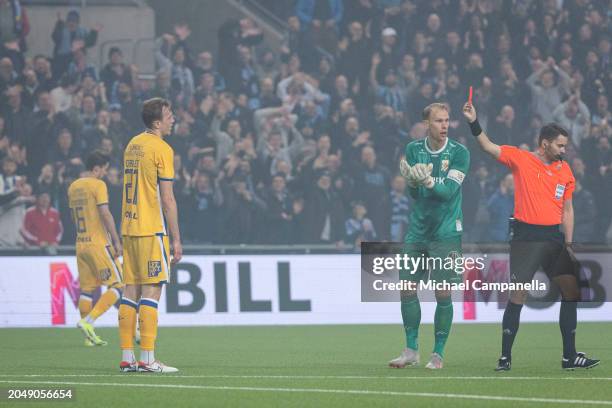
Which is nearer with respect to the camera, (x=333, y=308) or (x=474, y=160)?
(x=333, y=308)

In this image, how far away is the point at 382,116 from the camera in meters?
21.3

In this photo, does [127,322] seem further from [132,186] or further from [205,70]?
[205,70]

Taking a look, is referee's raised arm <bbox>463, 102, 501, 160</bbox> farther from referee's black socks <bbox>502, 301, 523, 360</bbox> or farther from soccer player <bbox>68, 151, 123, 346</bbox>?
soccer player <bbox>68, 151, 123, 346</bbox>

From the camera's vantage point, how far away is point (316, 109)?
2136cm

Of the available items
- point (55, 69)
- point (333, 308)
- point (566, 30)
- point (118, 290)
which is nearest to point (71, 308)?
point (118, 290)

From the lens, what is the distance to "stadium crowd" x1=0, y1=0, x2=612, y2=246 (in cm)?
1980

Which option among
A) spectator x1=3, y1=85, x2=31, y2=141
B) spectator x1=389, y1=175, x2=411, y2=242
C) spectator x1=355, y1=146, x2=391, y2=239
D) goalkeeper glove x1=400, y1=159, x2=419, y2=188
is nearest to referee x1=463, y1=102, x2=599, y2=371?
goalkeeper glove x1=400, y1=159, x2=419, y2=188

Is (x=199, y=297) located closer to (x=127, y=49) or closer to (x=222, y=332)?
(x=222, y=332)

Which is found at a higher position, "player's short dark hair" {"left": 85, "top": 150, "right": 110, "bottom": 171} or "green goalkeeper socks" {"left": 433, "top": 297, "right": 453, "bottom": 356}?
"player's short dark hair" {"left": 85, "top": 150, "right": 110, "bottom": 171}

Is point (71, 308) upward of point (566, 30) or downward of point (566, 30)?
downward

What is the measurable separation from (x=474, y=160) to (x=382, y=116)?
6.09 ft

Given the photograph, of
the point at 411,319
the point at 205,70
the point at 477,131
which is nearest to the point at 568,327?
the point at 411,319

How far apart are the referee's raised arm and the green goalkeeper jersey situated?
0.25 meters

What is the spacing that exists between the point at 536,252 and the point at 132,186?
346cm
